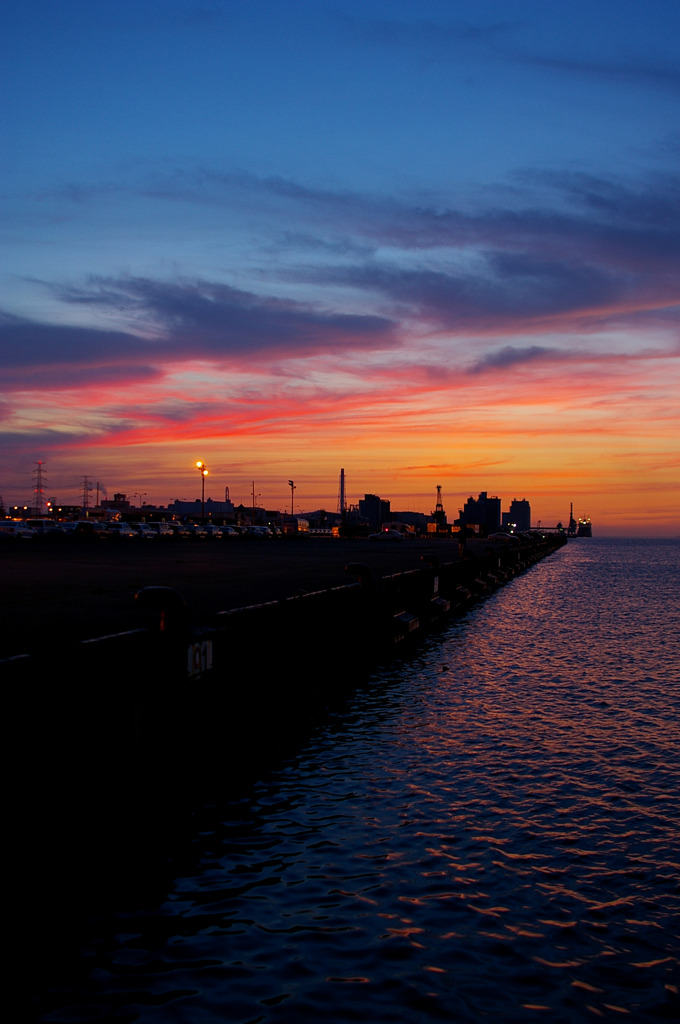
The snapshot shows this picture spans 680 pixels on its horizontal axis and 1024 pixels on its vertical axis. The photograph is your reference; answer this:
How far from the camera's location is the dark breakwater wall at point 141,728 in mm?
7520

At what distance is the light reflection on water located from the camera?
5.87 meters

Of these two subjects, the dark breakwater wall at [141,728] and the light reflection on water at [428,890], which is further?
the dark breakwater wall at [141,728]

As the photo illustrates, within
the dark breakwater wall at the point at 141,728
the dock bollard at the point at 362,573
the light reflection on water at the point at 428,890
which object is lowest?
the light reflection on water at the point at 428,890

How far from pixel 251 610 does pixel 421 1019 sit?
8.66 metres

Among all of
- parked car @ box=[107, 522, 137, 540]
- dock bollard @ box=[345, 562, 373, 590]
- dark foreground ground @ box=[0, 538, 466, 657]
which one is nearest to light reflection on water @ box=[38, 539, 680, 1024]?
dark foreground ground @ box=[0, 538, 466, 657]

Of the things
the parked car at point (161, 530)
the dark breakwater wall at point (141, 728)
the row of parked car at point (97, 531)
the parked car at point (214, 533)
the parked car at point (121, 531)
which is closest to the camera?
the dark breakwater wall at point (141, 728)

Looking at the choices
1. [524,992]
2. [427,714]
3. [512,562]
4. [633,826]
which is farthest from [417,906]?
[512,562]

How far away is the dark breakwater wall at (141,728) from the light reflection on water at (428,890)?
2.40 feet

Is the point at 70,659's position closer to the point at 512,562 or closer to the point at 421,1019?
the point at 421,1019

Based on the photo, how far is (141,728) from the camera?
9.77 m

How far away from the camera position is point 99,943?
657 cm

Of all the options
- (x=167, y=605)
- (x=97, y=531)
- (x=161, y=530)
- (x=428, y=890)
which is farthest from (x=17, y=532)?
(x=428, y=890)

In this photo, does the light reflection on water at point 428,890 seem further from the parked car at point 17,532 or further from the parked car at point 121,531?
the parked car at point 121,531

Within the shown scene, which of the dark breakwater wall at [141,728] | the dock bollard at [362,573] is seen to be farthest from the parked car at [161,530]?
the dark breakwater wall at [141,728]
